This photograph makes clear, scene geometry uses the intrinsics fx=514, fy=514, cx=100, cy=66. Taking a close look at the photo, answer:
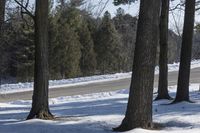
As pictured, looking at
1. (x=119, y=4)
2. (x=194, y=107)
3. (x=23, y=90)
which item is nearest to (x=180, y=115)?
(x=194, y=107)

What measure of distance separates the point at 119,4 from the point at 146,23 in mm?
10382

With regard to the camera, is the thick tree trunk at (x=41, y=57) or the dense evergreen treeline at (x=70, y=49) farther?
the dense evergreen treeline at (x=70, y=49)

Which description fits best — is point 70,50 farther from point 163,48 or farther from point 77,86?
point 163,48

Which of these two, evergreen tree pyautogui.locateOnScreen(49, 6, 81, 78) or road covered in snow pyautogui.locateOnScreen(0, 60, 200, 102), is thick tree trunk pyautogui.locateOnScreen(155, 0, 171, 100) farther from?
evergreen tree pyautogui.locateOnScreen(49, 6, 81, 78)

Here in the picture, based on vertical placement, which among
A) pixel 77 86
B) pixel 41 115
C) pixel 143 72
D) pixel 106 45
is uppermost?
pixel 106 45

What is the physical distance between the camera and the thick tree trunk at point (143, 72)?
11945 mm

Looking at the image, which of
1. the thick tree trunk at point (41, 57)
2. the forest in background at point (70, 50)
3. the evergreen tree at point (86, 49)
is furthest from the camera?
the evergreen tree at point (86, 49)

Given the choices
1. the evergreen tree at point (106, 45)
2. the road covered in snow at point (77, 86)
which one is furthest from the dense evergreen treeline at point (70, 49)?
the road covered in snow at point (77, 86)

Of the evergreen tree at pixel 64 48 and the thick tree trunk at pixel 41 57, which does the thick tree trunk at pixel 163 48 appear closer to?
the thick tree trunk at pixel 41 57

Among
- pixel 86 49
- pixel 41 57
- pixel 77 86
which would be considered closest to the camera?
pixel 41 57

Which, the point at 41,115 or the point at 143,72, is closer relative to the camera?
the point at 143,72

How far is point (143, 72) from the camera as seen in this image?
11938 mm

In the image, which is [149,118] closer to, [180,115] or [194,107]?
[180,115]

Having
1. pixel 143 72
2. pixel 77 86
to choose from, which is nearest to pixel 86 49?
pixel 77 86
